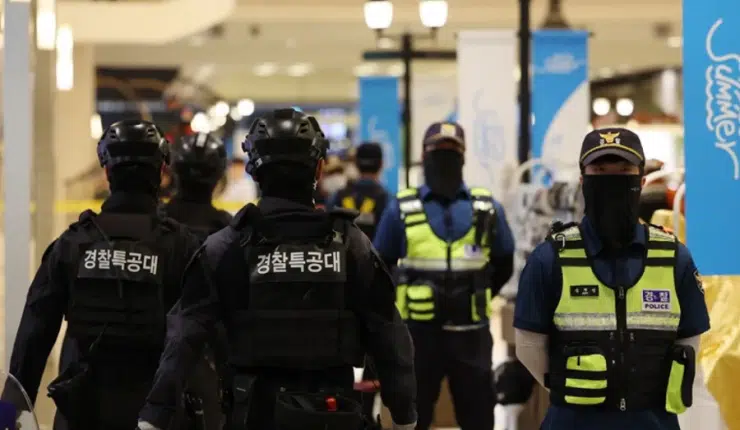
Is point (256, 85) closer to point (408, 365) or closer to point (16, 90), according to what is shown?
point (16, 90)

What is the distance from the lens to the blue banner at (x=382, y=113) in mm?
14438

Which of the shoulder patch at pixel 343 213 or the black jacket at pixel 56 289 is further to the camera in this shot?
the black jacket at pixel 56 289

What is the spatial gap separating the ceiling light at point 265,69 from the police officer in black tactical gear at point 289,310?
931 inches

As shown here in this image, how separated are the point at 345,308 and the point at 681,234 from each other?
8.15ft

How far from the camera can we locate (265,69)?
2838 centimetres

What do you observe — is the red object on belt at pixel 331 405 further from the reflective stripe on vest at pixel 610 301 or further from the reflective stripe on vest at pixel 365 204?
the reflective stripe on vest at pixel 365 204

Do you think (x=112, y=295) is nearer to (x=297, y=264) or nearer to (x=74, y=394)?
(x=74, y=394)

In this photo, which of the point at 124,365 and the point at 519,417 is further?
the point at 519,417

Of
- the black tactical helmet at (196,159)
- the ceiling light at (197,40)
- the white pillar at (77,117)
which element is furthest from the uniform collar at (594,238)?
the ceiling light at (197,40)

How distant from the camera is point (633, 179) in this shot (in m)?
3.38

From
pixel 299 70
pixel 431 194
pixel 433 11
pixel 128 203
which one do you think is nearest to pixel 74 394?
pixel 128 203

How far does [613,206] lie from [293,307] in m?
0.96

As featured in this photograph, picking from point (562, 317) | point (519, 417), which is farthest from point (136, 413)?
point (519, 417)

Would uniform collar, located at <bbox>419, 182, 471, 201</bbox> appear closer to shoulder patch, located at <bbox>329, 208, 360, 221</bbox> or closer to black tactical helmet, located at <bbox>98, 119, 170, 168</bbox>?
black tactical helmet, located at <bbox>98, 119, 170, 168</bbox>
